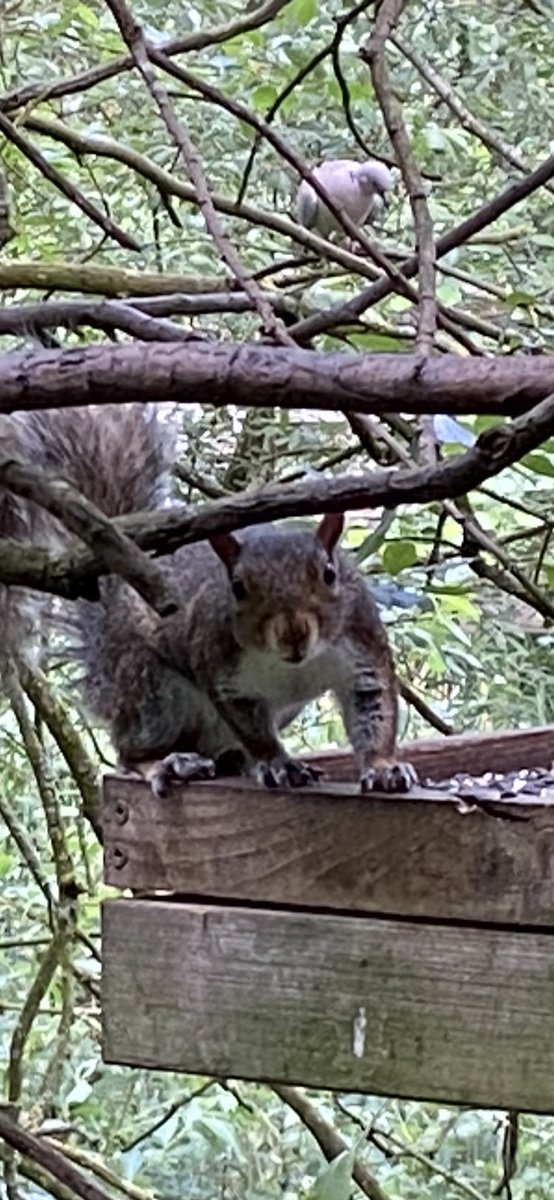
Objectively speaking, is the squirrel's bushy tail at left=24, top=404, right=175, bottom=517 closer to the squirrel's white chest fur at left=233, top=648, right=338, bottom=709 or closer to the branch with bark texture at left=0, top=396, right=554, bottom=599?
the squirrel's white chest fur at left=233, top=648, right=338, bottom=709

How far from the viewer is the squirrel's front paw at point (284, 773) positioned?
1.12m

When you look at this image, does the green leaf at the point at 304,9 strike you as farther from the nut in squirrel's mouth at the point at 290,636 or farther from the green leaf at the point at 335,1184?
the green leaf at the point at 335,1184

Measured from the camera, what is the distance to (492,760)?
1.32 metres

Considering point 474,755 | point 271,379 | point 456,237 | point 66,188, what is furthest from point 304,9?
point 271,379

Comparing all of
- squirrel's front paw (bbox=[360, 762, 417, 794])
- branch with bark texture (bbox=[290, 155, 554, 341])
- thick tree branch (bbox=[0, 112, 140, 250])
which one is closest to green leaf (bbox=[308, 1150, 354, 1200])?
squirrel's front paw (bbox=[360, 762, 417, 794])

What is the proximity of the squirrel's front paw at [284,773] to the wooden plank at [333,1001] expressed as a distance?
3.2 inches

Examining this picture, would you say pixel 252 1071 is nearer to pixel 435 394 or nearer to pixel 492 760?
pixel 492 760

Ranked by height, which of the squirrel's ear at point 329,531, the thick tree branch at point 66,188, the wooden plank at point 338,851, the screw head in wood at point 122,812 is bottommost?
the wooden plank at point 338,851

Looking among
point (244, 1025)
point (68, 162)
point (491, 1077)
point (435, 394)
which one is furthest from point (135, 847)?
point (68, 162)

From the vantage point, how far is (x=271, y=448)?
6.35ft

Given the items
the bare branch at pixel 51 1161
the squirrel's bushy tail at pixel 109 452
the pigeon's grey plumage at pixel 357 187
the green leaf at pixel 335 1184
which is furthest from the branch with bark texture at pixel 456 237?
the pigeon's grey plumage at pixel 357 187

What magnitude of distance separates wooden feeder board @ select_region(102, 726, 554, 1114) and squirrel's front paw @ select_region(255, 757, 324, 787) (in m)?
0.02

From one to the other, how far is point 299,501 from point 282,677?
0.65m

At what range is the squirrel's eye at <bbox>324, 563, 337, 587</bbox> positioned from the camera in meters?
1.23
